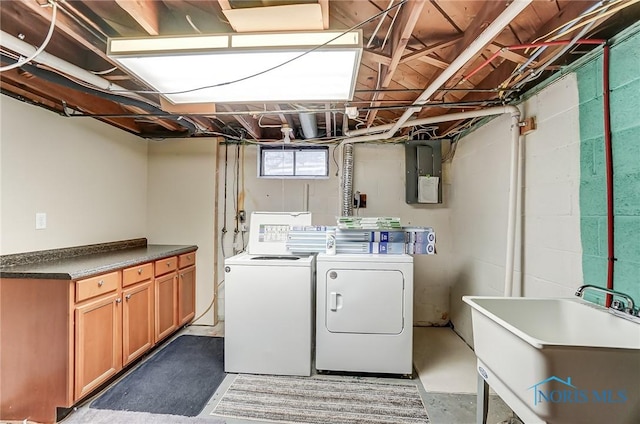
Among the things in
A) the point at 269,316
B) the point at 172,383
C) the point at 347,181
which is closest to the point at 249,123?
the point at 347,181

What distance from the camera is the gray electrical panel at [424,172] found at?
346cm

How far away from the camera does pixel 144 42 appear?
141cm

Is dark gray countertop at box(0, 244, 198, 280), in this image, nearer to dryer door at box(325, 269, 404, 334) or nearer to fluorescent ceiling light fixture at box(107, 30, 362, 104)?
fluorescent ceiling light fixture at box(107, 30, 362, 104)

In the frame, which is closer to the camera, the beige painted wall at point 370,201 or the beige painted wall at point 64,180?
the beige painted wall at point 64,180

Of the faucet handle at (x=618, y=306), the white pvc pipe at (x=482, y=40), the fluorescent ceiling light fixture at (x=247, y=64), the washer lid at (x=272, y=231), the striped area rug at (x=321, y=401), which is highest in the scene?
the white pvc pipe at (x=482, y=40)

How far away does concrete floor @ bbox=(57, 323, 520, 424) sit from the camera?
2004mm

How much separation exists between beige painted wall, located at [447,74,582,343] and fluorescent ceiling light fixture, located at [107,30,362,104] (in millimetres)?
1301

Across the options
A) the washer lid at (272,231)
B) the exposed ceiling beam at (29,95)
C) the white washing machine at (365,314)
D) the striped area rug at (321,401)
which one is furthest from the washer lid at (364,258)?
the exposed ceiling beam at (29,95)

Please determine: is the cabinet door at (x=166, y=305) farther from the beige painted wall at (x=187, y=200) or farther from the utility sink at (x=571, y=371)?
the utility sink at (x=571, y=371)

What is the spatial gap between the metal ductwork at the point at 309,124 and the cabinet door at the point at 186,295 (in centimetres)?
199

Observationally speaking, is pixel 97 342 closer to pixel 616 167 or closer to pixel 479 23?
pixel 479 23

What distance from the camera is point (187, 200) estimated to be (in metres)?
3.62

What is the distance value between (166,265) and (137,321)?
0.59 metres

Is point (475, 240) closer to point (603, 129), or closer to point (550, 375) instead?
point (603, 129)
